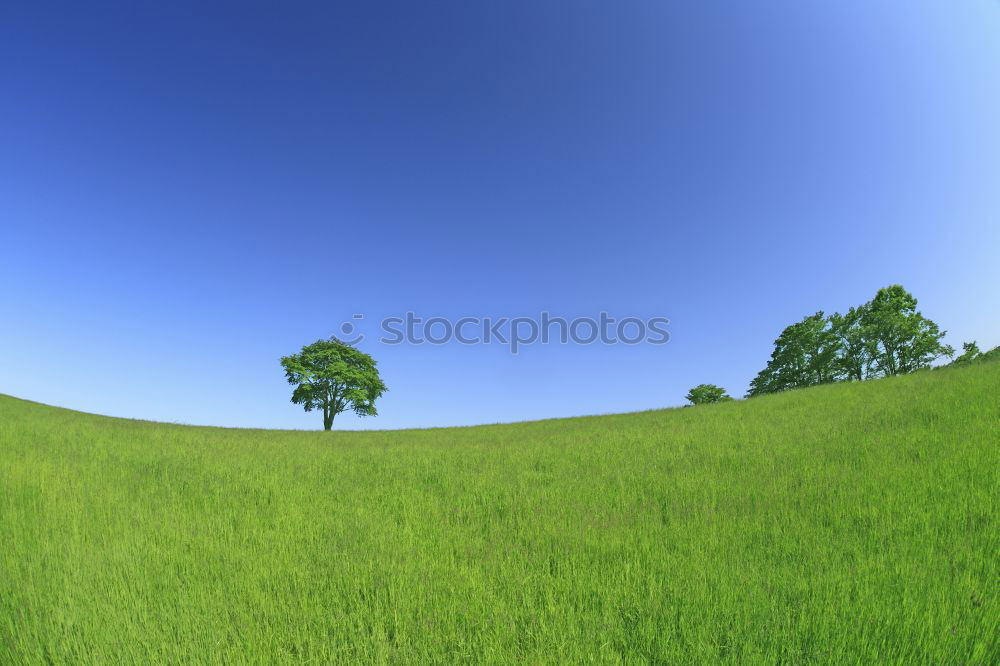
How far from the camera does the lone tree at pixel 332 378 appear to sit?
39787mm

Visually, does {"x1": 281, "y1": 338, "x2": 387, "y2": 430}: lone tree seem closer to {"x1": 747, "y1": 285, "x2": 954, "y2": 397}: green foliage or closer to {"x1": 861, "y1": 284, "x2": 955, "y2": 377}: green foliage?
{"x1": 747, "y1": 285, "x2": 954, "y2": 397}: green foliage

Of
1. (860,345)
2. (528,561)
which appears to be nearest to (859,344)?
(860,345)

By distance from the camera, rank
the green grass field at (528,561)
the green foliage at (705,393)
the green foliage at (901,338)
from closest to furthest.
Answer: the green grass field at (528,561)
the green foliage at (901,338)
the green foliage at (705,393)

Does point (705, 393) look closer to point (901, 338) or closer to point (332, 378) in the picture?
point (901, 338)

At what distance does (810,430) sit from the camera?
9781mm

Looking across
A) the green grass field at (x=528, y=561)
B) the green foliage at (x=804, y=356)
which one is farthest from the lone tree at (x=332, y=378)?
the green foliage at (x=804, y=356)

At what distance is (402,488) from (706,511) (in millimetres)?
5082

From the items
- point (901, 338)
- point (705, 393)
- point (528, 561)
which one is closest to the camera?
point (528, 561)

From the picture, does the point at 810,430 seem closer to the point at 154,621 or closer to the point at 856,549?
the point at 856,549

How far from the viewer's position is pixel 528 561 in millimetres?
4207

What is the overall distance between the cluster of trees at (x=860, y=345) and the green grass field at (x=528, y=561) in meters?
36.1

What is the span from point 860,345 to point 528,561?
51.2 metres

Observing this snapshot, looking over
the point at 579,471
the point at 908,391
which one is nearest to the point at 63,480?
the point at 579,471

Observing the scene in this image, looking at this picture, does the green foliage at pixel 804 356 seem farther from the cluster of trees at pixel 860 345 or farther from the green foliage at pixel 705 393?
the green foliage at pixel 705 393
